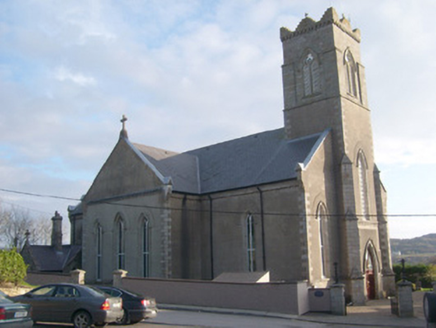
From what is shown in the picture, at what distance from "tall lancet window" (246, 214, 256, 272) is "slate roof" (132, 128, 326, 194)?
95.5 inches

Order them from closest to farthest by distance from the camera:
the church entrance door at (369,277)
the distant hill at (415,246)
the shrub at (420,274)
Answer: the church entrance door at (369,277) < the shrub at (420,274) < the distant hill at (415,246)

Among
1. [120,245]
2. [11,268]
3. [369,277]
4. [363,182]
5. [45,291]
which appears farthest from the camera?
[120,245]

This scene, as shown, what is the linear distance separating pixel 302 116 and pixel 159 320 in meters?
19.6

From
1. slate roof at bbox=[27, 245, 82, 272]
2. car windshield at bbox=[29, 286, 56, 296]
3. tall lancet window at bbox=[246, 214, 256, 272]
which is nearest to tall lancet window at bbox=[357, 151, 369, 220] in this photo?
tall lancet window at bbox=[246, 214, 256, 272]

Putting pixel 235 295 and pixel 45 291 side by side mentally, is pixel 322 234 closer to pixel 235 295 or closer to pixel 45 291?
pixel 235 295

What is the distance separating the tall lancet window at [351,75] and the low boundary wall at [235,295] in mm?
16639

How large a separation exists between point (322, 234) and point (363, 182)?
6081 millimetres

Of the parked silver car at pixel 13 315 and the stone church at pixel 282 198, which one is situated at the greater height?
the stone church at pixel 282 198

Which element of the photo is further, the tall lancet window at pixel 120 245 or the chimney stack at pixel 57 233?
the chimney stack at pixel 57 233

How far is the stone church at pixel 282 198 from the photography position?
29891 millimetres

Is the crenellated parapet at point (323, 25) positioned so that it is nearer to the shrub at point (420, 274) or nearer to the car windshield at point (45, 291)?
the shrub at point (420, 274)

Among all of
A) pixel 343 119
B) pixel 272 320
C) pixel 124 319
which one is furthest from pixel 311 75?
pixel 124 319

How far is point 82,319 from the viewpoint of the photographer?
15.8 metres

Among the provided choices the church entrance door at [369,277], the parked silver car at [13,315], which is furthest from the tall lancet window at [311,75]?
the parked silver car at [13,315]
